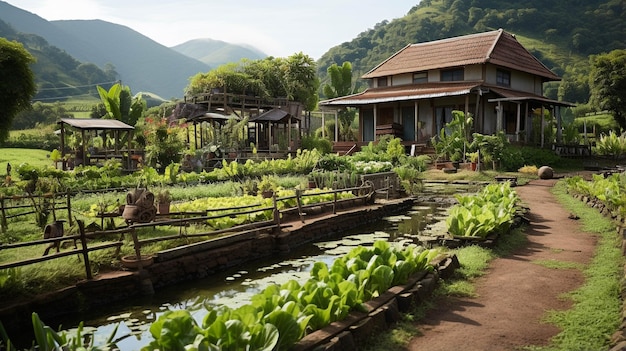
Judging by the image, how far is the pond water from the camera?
6.46 metres

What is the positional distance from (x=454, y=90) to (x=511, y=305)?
2391cm

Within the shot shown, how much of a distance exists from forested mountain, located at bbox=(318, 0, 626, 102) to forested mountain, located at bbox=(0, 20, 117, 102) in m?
47.0

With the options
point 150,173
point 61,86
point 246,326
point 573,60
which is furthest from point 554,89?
point 61,86

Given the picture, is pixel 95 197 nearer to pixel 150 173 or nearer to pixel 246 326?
pixel 150 173

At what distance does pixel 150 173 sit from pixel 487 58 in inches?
810

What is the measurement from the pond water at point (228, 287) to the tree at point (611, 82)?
94.8 feet

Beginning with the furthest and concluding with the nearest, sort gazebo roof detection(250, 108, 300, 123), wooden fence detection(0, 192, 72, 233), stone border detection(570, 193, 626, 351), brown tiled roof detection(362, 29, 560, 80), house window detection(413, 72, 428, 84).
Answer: house window detection(413, 72, 428, 84), brown tiled roof detection(362, 29, 560, 80), gazebo roof detection(250, 108, 300, 123), wooden fence detection(0, 192, 72, 233), stone border detection(570, 193, 626, 351)

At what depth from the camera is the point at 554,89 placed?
6375 cm

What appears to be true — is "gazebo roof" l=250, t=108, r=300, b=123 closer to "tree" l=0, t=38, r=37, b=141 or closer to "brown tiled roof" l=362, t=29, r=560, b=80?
"brown tiled roof" l=362, t=29, r=560, b=80

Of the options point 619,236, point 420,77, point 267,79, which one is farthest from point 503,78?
point 619,236

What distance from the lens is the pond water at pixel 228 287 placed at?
21.2ft

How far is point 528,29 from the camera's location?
77750 mm

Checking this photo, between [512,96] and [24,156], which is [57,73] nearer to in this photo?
[24,156]

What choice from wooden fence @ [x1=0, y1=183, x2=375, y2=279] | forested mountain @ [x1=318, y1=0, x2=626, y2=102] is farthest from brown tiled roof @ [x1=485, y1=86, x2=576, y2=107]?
forested mountain @ [x1=318, y1=0, x2=626, y2=102]
